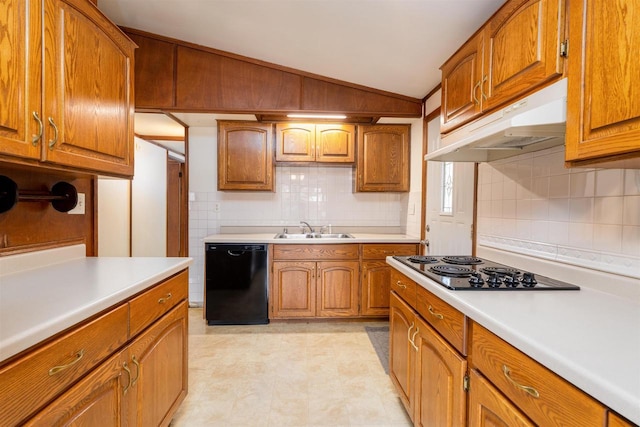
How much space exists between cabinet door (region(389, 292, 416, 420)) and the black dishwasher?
143cm

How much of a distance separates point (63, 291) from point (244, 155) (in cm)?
225

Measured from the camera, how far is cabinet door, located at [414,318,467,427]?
1.08 metres

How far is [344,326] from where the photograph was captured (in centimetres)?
298

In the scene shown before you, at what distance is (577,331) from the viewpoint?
779 millimetres

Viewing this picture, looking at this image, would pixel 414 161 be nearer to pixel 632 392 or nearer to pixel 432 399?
pixel 432 399

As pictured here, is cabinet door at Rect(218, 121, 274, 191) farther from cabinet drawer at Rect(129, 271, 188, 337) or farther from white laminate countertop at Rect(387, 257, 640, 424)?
white laminate countertop at Rect(387, 257, 640, 424)

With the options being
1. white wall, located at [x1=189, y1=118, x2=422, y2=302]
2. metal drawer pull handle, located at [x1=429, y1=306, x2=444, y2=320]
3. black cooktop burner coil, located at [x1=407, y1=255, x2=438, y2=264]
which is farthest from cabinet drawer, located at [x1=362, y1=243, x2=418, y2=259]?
metal drawer pull handle, located at [x1=429, y1=306, x2=444, y2=320]

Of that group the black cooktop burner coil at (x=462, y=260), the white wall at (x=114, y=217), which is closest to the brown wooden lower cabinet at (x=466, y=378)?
the black cooktop burner coil at (x=462, y=260)

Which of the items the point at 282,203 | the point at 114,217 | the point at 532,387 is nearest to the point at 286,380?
the point at 532,387

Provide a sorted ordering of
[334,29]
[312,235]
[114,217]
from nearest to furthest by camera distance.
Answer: [334,29] → [114,217] → [312,235]

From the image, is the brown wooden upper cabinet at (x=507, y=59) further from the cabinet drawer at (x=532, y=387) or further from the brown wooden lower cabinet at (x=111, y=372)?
the brown wooden lower cabinet at (x=111, y=372)

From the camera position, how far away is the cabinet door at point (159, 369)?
3.89ft

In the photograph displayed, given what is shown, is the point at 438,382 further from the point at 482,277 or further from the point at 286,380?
the point at 286,380

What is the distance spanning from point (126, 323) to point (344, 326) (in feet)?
7.21
